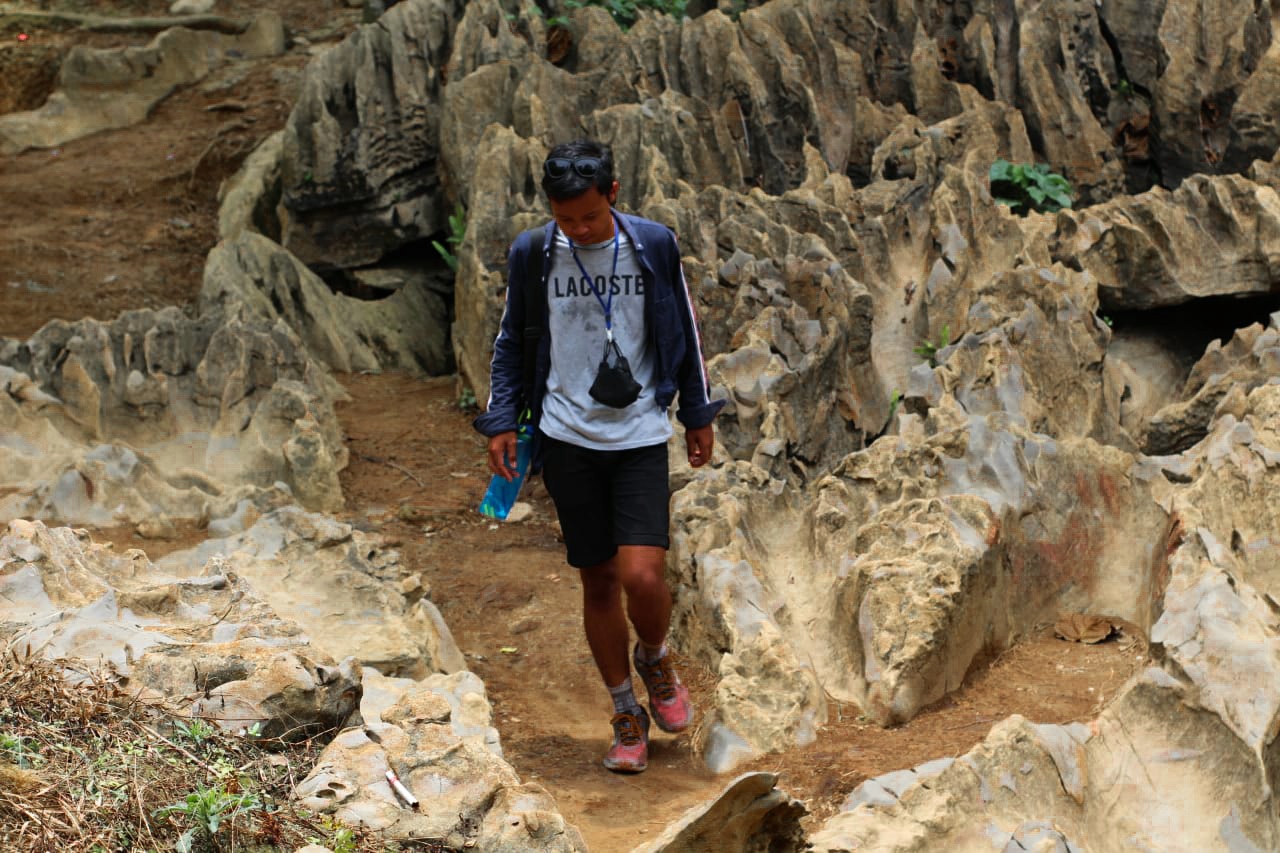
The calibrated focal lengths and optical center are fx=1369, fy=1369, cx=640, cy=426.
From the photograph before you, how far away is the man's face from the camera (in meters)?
3.72

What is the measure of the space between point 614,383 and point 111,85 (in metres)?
11.7

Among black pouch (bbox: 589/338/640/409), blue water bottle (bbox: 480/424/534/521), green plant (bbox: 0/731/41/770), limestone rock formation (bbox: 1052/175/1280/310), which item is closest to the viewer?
green plant (bbox: 0/731/41/770)

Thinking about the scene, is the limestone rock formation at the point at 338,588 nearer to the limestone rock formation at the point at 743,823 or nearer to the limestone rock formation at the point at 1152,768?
the limestone rock formation at the point at 743,823

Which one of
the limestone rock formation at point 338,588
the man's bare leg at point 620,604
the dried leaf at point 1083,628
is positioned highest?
the man's bare leg at point 620,604

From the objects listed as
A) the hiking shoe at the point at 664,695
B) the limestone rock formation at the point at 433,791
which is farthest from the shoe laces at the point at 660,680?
the limestone rock formation at the point at 433,791

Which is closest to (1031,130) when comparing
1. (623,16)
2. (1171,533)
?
(623,16)

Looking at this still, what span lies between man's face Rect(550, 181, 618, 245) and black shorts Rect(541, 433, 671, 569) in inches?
24.0

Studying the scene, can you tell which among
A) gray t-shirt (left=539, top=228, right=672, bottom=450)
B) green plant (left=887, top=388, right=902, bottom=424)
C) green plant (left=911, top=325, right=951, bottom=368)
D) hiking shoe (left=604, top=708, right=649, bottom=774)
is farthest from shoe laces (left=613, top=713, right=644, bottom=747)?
green plant (left=911, top=325, right=951, bottom=368)

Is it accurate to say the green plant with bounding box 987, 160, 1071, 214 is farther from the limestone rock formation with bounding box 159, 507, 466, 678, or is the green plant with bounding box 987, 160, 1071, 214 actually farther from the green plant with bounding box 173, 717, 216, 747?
the green plant with bounding box 173, 717, 216, 747

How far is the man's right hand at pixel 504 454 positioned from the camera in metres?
4.02

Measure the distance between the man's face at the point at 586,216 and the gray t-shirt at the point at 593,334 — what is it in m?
0.06

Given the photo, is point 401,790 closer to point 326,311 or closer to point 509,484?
point 509,484

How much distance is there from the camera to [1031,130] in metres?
9.78

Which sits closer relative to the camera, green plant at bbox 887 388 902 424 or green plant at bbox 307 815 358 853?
→ green plant at bbox 307 815 358 853
